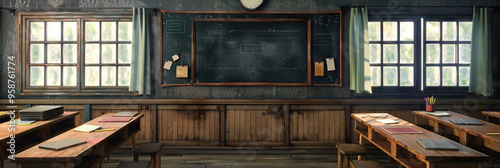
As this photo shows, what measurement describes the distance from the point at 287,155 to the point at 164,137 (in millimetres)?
1955

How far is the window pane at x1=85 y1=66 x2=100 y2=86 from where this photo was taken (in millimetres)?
4516

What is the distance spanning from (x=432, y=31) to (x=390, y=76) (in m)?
1.00

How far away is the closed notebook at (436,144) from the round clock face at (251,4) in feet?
9.80

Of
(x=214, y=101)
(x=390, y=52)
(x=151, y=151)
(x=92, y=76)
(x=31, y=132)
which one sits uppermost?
(x=390, y=52)

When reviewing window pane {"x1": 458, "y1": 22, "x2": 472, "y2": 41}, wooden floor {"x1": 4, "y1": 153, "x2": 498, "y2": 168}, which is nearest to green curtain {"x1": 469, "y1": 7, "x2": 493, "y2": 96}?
window pane {"x1": 458, "y1": 22, "x2": 472, "y2": 41}

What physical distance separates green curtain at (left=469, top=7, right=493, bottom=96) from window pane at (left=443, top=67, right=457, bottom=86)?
0.74 ft

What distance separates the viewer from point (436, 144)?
6.78ft

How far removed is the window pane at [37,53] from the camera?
452 centimetres

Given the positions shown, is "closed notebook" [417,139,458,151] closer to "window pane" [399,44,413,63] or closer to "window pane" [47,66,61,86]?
"window pane" [399,44,413,63]

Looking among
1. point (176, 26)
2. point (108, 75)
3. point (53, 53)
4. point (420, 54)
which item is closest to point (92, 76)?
point (108, 75)

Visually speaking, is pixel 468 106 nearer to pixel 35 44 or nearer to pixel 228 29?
pixel 228 29

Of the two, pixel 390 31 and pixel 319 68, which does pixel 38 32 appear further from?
pixel 390 31

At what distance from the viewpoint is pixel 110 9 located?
4395 millimetres

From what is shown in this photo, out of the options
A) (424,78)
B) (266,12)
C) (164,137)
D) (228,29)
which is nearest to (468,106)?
(424,78)
